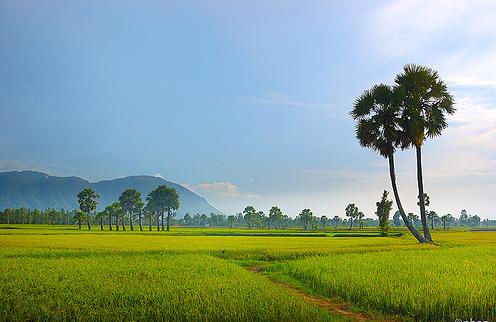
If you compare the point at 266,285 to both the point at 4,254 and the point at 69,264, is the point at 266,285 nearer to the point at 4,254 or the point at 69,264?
the point at 69,264

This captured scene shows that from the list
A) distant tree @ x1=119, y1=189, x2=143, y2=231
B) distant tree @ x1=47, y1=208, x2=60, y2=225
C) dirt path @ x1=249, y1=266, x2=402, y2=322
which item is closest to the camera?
dirt path @ x1=249, y1=266, x2=402, y2=322

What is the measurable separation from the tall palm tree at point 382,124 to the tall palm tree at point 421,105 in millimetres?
844

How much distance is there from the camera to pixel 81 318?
11.7 meters

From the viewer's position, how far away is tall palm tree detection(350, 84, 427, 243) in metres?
39.5

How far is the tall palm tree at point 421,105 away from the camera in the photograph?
3872 centimetres

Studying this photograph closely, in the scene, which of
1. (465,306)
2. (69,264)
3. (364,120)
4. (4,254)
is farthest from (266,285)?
(364,120)

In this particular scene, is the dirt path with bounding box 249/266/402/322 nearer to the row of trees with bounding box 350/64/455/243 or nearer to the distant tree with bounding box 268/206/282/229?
the row of trees with bounding box 350/64/455/243

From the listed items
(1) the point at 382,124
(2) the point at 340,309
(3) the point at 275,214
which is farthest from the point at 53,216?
(2) the point at 340,309

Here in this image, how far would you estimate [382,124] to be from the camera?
4000 centimetres

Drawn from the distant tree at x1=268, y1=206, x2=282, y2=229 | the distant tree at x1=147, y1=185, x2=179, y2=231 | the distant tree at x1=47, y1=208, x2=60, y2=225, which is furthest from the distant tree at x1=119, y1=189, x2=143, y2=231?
the distant tree at x1=268, y1=206, x2=282, y2=229

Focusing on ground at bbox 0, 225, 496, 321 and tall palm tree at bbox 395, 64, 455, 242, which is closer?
ground at bbox 0, 225, 496, 321

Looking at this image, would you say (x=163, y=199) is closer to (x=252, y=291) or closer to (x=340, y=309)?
(x=252, y=291)

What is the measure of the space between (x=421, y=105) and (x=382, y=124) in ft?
13.5

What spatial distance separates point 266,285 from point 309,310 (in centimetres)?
426
